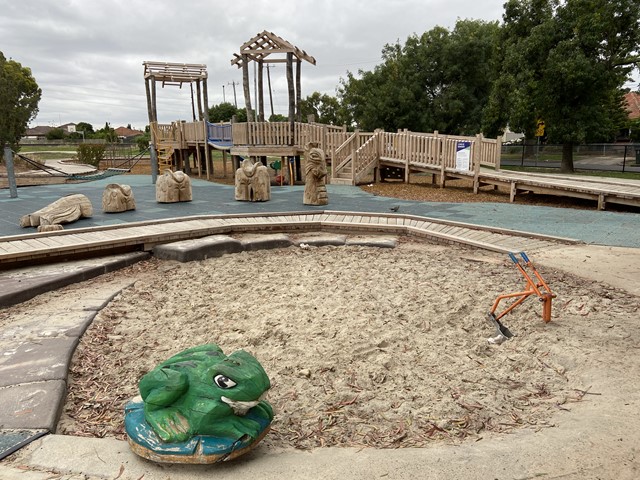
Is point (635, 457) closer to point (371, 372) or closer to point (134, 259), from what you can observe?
point (371, 372)

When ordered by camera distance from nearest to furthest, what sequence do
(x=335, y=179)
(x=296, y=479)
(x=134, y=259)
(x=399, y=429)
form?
(x=296, y=479) → (x=399, y=429) → (x=134, y=259) → (x=335, y=179)

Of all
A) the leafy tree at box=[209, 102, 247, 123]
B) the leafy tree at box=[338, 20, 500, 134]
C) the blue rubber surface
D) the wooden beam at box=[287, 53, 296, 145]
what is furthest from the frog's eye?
the leafy tree at box=[209, 102, 247, 123]

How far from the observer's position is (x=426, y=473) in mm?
2400

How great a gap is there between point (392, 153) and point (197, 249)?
30.8ft

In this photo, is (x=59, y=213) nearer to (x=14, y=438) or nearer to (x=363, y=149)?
(x=14, y=438)

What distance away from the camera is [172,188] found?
36.3 feet

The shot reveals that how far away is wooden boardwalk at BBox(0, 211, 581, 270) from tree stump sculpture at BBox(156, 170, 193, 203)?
278cm

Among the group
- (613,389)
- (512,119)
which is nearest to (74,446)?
(613,389)

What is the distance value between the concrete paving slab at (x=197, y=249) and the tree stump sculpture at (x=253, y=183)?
3.70 metres

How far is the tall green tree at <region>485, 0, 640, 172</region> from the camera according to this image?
56.3ft

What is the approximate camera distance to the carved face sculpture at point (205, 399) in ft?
8.28

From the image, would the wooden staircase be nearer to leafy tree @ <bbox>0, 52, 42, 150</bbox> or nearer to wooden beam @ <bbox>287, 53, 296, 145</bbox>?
wooden beam @ <bbox>287, 53, 296, 145</bbox>

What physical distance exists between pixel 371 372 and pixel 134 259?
4454mm

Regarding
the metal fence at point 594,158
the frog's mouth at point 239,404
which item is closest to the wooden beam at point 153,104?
the metal fence at point 594,158
